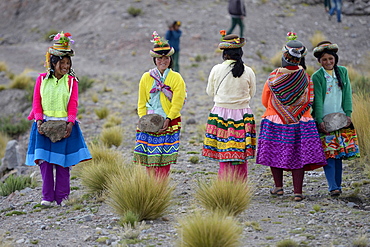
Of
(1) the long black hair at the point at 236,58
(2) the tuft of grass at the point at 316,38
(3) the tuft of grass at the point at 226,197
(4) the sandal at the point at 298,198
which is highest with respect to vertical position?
(2) the tuft of grass at the point at 316,38

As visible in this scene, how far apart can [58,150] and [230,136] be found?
6.83ft

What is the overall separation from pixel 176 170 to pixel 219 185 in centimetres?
257

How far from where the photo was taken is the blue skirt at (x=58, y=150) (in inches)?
256

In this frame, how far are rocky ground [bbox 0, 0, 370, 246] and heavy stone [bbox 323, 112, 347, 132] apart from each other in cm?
83

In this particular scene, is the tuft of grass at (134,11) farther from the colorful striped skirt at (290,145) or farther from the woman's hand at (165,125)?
the colorful striped skirt at (290,145)

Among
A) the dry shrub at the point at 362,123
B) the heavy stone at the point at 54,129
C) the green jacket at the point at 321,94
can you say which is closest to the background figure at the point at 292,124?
the green jacket at the point at 321,94

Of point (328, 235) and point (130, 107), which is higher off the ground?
point (130, 107)

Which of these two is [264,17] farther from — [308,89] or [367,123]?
[308,89]

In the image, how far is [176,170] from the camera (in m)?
8.05

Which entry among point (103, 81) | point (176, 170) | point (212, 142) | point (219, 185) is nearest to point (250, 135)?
point (212, 142)

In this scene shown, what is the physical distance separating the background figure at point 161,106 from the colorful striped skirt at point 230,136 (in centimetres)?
42

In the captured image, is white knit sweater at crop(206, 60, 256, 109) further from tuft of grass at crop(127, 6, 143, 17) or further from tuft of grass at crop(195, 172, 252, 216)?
tuft of grass at crop(127, 6, 143, 17)

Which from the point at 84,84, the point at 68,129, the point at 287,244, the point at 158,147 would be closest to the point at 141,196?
the point at 158,147

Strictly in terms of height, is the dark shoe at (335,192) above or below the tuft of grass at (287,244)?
above
